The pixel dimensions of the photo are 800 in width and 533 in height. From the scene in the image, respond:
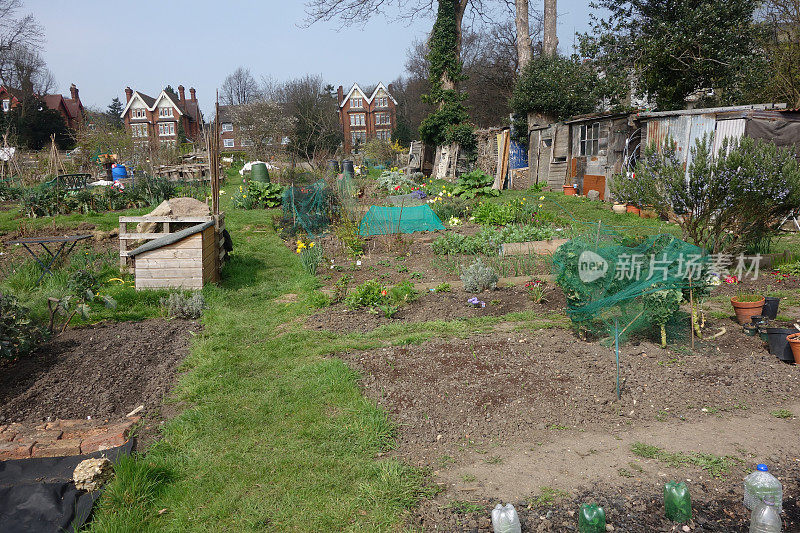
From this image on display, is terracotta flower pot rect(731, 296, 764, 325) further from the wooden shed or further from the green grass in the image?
the wooden shed

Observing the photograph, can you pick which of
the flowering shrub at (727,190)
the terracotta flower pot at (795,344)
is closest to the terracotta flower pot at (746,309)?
the terracotta flower pot at (795,344)

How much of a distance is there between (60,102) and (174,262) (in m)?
57.0

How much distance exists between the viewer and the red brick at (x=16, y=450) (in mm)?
3504

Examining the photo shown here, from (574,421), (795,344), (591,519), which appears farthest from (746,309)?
(591,519)

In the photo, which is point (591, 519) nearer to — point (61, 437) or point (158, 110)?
point (61, 437)

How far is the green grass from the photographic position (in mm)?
3188

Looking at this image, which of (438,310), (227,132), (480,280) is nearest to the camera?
(438,310)

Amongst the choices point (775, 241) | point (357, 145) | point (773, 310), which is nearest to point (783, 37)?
point (775, 241)

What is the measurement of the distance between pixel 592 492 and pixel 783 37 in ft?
66.2

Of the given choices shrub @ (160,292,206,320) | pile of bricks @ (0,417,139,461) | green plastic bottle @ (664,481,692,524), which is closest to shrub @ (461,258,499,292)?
shrub @ (160,292,206,320)

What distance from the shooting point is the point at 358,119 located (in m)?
59.8

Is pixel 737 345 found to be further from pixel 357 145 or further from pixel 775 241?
pixel 357 145

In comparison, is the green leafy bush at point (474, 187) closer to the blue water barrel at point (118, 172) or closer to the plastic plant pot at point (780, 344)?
the plastic plant pot at point (780, 344)

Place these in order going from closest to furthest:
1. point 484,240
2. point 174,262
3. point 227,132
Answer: point 174,262, point 484,240, point 227,132
